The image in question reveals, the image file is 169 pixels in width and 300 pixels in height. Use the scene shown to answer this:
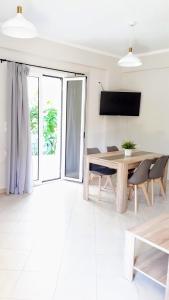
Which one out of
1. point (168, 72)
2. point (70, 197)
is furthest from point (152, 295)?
point (168, 72)

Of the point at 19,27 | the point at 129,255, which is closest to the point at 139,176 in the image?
the point at 129,255

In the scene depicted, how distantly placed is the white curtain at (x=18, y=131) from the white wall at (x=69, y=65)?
0.14m

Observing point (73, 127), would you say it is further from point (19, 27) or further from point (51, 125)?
point (19, 27)

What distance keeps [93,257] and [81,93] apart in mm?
3483

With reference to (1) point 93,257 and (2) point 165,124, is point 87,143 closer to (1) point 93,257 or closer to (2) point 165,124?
(2) point 165,124

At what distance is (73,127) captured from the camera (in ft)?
17.6

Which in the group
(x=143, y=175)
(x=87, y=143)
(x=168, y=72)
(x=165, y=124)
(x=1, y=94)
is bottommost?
(x=143, y=175)

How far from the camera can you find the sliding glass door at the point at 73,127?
5.16m

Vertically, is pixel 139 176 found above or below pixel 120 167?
below

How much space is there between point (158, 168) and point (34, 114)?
8.16 feet

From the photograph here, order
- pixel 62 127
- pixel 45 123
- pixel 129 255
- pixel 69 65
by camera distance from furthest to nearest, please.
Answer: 1. pixel 45 123
2. pixel 62 127
3. pixel 69 65
4. pixel 129 255

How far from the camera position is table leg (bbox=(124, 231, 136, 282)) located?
2.12m

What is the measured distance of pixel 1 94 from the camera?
4043mm

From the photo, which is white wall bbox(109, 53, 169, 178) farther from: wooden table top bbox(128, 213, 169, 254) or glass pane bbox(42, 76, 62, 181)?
wooden table top bbox(128, 213, 169, 254)
